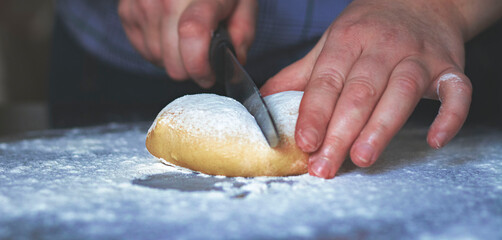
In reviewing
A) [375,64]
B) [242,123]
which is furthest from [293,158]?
[375,64]

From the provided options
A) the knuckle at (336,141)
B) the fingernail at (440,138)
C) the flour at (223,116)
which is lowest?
the fingernail at (440,138)

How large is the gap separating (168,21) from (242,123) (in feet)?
1.73

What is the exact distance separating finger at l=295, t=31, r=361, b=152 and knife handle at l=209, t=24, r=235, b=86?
0.27m

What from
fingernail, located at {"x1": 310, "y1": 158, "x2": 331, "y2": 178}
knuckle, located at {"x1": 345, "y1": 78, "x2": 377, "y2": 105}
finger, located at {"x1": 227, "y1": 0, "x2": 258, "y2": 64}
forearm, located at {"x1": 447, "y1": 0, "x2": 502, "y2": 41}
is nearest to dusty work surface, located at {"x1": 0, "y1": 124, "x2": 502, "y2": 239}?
fingernail, located at {"x1": 310, "y1": 158, "x2": 331, "y2": 178}

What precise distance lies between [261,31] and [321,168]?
773 millimetres

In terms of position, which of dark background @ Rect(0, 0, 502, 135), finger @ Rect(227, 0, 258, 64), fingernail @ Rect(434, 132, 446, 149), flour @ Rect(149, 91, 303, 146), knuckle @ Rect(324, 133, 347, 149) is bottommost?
dark background @ Rect(0, 0, 502, 135)

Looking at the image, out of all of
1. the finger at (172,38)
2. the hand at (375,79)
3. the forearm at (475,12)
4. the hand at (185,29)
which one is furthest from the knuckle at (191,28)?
the forearm at (475,12)

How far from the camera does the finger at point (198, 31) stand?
39.3 inches

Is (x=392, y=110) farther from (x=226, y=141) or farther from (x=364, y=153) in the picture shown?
(x=226, y=141)

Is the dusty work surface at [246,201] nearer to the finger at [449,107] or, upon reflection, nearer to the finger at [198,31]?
the finger at [449,107]

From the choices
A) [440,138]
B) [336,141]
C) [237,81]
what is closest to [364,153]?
[336,141]

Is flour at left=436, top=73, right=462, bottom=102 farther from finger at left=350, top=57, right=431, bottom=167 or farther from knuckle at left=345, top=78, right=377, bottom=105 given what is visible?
knuckle at left=345, top=78, right=377, bottom=105

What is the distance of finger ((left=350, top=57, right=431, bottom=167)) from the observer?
2.14 feet

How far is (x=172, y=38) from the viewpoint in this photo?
1124 millimetres
